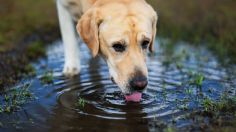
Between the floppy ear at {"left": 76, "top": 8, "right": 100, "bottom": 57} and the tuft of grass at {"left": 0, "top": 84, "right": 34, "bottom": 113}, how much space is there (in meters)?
0.95

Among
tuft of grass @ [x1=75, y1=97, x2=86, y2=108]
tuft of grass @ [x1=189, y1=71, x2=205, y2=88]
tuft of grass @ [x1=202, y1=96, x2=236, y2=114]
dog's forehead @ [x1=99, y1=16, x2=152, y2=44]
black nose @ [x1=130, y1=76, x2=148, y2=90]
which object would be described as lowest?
tuft of grass @ [x1=202, y1=96, x2=236, y2=114]

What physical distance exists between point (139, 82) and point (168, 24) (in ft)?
16.9

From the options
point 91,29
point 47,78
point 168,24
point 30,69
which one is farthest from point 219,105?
point 168,24

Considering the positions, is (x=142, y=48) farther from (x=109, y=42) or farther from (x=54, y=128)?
(x=54, y=128)

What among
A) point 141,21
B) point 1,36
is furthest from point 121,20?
point 1,36

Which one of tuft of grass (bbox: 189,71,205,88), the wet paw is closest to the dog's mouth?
tuft of grass (bbox: 189,71,205,88)

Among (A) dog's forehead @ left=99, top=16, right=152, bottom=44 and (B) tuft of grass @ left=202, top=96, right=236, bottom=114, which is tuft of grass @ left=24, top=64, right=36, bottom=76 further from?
(B) tuft of grass @ left=202, top=96, right=236, bottom=114

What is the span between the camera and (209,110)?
491 centimetres

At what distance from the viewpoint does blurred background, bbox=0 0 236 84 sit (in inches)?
311

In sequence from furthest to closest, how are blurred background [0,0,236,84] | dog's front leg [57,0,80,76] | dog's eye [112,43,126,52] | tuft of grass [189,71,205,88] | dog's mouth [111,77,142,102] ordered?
blurred background [0,0,236,84], dog's front leg [57,0,80,76], tuft of grass [189,71,205,88], dog's mouth [111,77,142,102], dog's eye [112,43,126,52]

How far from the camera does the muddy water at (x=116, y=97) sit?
4750 millimetres

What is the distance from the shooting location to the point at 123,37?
16.2ft

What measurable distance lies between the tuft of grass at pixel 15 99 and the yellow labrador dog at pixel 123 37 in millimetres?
952

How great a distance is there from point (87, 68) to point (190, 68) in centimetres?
149
